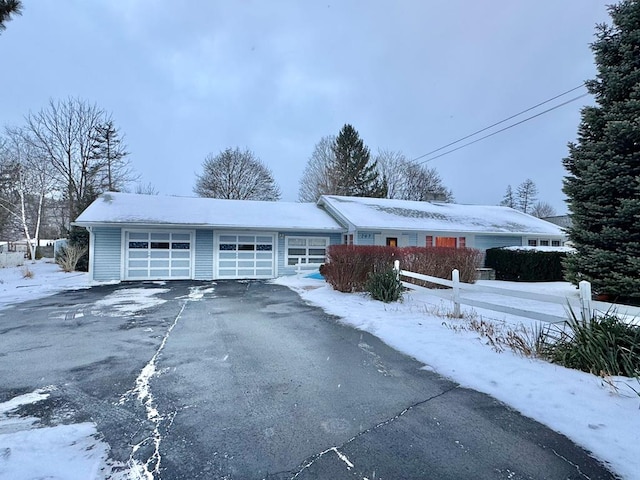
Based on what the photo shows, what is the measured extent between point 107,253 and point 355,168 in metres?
26.3

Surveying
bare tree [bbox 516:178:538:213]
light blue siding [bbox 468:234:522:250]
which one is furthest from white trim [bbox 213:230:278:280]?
bare tree [bbox 516:178:538:213]

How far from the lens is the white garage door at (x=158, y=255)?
14.6 m

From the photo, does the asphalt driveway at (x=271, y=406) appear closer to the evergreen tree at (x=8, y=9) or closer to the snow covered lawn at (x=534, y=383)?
the snow covered lawn at (x=534, y=383)

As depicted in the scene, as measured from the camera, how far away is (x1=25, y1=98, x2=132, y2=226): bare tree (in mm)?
24531

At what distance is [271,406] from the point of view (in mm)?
3271

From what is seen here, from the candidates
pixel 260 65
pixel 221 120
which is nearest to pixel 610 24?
pixel 260 65

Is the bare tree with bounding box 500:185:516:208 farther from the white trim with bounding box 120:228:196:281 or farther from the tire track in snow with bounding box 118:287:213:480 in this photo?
the tire track in snow with bounding box 118:287:213:480

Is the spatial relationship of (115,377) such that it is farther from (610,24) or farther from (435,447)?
(610,24)

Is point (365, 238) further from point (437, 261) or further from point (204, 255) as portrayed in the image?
point (204, 255)

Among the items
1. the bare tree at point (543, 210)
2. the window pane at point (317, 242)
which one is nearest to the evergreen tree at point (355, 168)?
the window pane at point (317, 242)

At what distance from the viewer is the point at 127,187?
96.3 ft

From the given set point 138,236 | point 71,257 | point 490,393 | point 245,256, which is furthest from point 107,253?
point 490,393

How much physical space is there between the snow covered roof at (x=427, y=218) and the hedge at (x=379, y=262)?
4.45 metres

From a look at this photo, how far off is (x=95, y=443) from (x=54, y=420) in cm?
72
